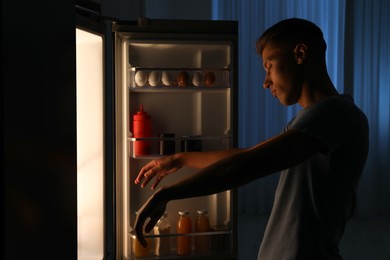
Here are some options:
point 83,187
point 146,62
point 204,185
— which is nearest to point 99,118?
point 83,187

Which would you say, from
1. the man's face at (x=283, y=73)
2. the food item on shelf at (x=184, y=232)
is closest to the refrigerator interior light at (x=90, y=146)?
the food item on shelf at (x=184, y=232)

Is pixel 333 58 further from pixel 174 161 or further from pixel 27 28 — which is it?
pixel 27 28

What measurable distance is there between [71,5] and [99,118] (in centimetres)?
124

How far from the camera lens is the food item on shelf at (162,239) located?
2.43 metres

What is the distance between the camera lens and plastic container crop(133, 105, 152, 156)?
2348 millimetres

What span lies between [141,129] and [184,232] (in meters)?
0.56

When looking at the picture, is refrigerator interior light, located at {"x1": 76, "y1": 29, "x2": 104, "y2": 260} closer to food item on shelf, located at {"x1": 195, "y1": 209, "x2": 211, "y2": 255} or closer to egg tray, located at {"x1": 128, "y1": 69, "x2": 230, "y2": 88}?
egg tray, located at {"x1": 128, "y1": 69, "x2": 230, "y2": 88}

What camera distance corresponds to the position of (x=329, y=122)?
0.85 metres

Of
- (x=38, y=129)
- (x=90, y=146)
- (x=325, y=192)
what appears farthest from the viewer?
(x=90, y=146)

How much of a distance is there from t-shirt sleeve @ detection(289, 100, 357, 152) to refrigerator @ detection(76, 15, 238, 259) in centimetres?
116

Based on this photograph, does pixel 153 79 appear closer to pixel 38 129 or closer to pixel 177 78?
pixel 177 78

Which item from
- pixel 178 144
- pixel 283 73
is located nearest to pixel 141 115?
pixel 178 144

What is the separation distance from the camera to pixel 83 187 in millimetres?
1994

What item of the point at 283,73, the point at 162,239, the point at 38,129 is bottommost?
the point at 162,239
